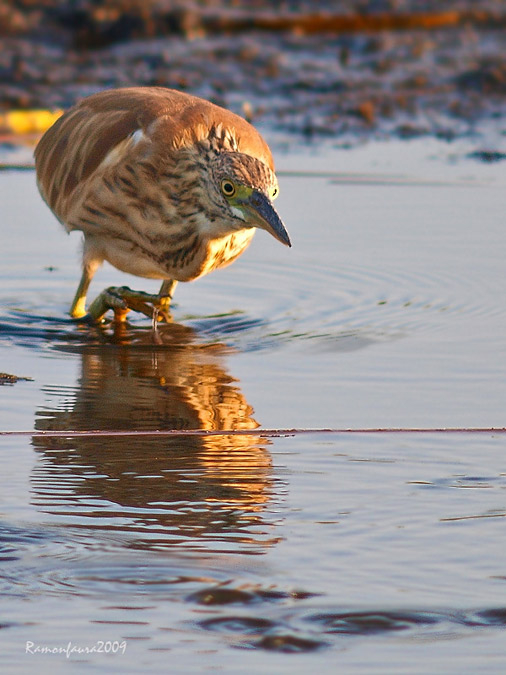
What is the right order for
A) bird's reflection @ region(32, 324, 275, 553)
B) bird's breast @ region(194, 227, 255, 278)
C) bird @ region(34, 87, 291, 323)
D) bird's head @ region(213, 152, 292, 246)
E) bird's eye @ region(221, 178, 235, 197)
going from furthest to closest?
bird's breast @ region(194, 227, 255, 278) → bird @ region(34, 87, 291, 323) → bird's eye @ region(221, 178, 235, 197) → bird's head @ region(213, 152, 292, 246) → bird's reflection @ region(32, 324, 275, 553)

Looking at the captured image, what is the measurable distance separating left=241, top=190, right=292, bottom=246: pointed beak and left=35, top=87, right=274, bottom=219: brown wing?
0.55m

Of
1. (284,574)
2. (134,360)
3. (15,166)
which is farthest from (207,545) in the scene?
(15,166)

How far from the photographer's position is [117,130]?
5855 millimetres

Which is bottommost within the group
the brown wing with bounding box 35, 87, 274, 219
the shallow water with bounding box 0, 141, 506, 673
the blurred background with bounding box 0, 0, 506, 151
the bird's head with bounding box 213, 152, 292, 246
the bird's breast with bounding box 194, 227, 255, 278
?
the shallow water with bounding box 0, 141, 506, 673

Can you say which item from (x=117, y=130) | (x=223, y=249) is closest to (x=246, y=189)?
(x=223, y=249)

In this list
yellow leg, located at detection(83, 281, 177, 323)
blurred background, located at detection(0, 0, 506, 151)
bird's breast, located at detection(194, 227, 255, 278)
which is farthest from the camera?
blurred background, located at detection(0, 0, 506, 151)

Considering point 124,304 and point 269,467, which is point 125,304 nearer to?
point 124,304

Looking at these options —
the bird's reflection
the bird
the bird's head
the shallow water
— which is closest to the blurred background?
the shallow water

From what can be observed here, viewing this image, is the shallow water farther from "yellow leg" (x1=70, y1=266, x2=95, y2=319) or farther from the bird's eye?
the bird's eye

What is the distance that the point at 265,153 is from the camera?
582cm

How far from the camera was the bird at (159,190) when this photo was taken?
17.5ft

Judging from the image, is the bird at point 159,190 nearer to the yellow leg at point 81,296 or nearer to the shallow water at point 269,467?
the yellow leg at point 81,296

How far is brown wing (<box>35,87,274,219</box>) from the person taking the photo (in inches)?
222

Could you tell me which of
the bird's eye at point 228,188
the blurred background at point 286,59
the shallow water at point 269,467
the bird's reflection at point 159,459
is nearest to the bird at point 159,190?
the bird's eye at point 228,188
